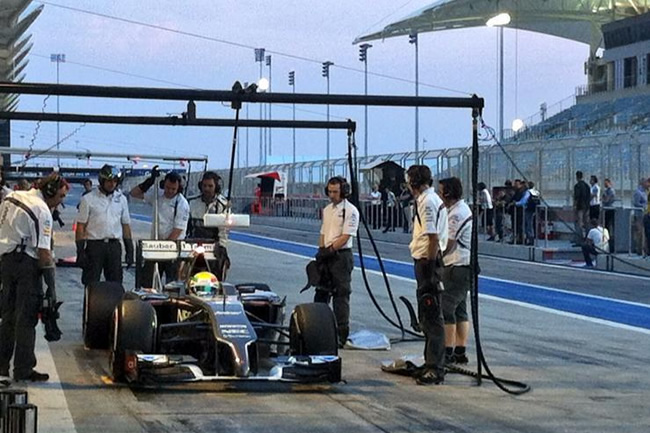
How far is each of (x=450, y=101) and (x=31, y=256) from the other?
3783mm

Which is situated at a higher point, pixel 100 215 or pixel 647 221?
pixel 100 215

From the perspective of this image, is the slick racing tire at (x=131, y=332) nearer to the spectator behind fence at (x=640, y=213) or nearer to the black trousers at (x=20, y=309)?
the black trousers at (x=20, y=309)

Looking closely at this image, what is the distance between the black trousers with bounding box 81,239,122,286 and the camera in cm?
1330

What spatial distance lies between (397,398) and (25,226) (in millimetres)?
3264

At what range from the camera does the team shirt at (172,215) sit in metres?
14.2

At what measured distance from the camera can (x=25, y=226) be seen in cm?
998

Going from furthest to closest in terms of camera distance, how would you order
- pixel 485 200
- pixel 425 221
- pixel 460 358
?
pixel 485 200, pixel 460 358, pixel 425 221

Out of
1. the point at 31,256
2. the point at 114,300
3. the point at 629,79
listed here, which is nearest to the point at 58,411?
the point at 31,256

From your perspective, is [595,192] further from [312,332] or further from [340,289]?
[312,332]

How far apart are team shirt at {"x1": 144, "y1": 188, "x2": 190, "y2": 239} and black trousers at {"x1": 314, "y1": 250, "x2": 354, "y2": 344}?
2415mm

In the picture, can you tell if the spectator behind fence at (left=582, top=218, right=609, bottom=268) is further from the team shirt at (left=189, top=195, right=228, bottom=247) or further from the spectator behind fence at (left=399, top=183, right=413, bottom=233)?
the team shirt at (left=189, top=195, right=228, bottom=247)

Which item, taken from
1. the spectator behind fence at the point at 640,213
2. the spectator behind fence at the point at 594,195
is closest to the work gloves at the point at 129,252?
the spectator behind fence at the point at 640,213

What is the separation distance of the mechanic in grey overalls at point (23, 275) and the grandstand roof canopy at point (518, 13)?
206 feet

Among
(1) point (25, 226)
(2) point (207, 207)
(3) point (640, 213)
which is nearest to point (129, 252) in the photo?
(2) point (207, 207)
